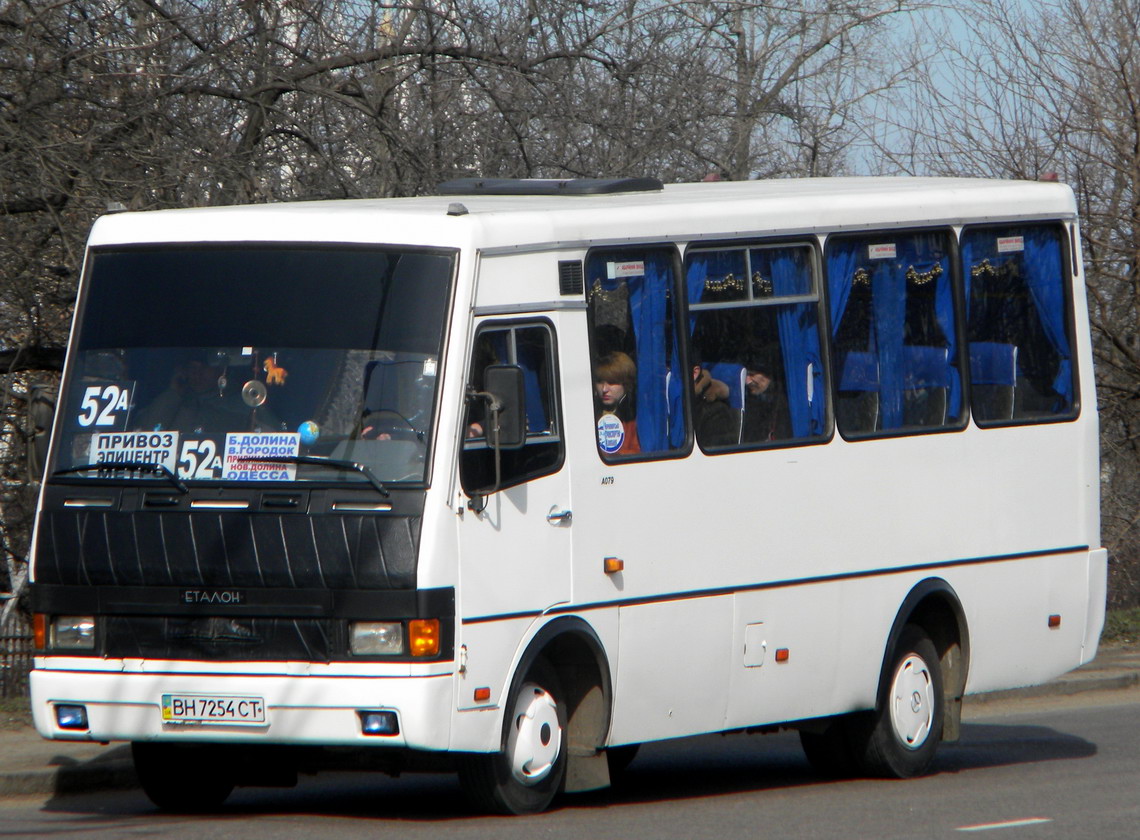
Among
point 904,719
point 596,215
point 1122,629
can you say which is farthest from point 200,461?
point 1122,629

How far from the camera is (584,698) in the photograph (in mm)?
9016

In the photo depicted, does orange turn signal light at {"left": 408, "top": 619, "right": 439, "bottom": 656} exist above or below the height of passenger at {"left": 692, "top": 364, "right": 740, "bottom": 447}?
below

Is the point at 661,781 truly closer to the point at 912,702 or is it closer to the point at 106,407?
the point at 912,702

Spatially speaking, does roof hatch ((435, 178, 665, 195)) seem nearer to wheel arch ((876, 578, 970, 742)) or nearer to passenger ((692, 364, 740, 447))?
passenger ((692, 364, 740, 447))

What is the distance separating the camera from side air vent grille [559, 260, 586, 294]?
8945mm

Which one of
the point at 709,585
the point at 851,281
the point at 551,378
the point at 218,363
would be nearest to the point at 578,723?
the point at 709,585

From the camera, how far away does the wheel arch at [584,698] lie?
8886 millimetres

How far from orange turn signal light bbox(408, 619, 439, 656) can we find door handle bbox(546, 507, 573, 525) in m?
0.91

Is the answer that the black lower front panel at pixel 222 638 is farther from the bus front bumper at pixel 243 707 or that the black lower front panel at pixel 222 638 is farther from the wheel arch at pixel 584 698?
the wheel arch at pixel 584 698

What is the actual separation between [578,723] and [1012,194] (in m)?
4.40

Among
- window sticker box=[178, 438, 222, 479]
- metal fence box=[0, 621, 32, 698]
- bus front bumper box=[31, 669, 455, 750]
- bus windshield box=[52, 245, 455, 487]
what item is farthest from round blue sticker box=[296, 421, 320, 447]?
metal fence box=[0, 621, 32, 698]

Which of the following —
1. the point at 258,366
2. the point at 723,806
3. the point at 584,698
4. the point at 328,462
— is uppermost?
the point at 258,366

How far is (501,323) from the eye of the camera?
8.60m

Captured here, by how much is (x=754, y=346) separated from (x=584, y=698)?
207cm
